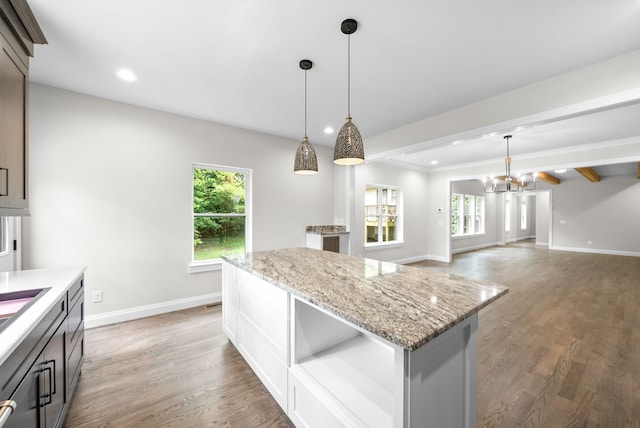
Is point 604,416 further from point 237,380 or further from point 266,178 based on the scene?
point 266,178

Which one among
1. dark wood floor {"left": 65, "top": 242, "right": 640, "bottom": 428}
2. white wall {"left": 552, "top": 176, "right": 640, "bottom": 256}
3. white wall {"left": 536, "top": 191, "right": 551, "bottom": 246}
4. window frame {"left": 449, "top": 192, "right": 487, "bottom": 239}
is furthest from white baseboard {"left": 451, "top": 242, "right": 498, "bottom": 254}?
dark wood floor {"left": 65, "top": 242, "right": 640, "bottom": 428}

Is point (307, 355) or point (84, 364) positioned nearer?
point (307, 355)

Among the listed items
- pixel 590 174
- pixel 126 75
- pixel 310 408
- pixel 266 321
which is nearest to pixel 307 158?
pixel 266 321

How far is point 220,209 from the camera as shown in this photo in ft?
12.7

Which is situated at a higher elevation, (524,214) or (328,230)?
(524,214)

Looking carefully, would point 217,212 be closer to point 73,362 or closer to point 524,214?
point 73,362

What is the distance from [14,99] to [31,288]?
1.11m

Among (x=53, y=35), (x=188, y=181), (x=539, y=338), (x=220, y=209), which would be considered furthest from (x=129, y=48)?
(x=539, y=338)

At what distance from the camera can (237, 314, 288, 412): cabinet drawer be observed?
1.59m

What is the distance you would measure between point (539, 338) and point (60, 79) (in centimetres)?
549

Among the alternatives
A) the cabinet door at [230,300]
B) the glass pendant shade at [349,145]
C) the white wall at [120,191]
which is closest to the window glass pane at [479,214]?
the white wall at [120,191]

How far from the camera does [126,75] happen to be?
2.45 metres

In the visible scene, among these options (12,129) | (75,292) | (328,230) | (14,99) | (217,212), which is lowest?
(75,292)

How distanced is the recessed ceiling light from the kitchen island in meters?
2.12
